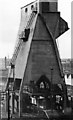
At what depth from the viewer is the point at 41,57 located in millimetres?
33188

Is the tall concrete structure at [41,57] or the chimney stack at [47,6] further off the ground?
the chimney stack at [47,6]

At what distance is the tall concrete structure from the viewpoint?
3275 cm

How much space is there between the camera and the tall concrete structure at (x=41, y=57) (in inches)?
1289

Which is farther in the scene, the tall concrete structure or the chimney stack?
the chimney stack

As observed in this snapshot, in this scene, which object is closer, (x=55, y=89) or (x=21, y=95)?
(x=21, y=95)

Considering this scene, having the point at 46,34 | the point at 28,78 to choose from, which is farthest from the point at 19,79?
the point at 46,34

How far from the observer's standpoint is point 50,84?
33.6m

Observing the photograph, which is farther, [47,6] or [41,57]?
[47,6]

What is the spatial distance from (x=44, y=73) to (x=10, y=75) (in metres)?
6.04

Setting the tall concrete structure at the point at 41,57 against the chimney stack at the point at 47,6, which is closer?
the tall concrete structure at the point at 41,57

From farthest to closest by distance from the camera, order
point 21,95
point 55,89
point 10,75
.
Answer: point 10,75 → point 55,89 → point 21,95

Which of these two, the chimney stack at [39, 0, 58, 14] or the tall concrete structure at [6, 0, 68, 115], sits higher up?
the chimney stack at [39, 0, 58, 14]

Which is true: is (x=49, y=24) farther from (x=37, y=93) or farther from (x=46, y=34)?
(x=37, y=93)

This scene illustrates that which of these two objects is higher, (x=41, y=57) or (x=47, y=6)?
(x=47, y=6)
